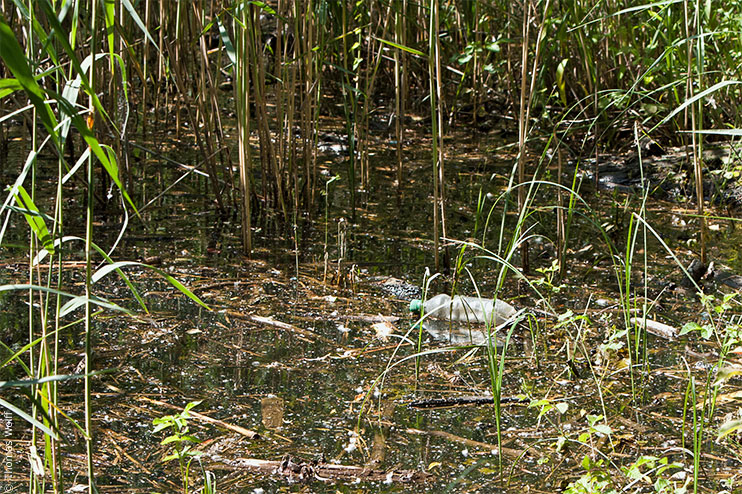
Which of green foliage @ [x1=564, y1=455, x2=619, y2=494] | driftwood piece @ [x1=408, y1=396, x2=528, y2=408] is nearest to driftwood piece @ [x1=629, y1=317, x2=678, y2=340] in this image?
driftwood piece @ [x1=408, y1=396, x2=528, y2=408]

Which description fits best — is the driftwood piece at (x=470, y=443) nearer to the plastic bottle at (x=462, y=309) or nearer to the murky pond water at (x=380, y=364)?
the murky pond water at (x=380, y=364)

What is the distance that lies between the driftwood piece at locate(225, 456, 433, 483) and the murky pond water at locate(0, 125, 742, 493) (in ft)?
0.07

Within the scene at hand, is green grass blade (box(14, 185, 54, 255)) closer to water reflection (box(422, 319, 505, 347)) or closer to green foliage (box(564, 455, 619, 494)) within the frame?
green foliage (box(564, 455, 619, 494))

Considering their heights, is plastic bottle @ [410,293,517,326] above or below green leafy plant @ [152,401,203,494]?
below

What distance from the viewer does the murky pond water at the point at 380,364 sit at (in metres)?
1.71

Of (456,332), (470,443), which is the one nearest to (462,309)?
(456,332)

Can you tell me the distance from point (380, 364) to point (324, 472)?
0.56m

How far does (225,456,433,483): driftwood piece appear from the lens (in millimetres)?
1648

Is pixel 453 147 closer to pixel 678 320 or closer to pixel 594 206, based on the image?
pixel 594 206

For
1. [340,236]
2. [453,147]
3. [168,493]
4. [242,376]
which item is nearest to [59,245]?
[168,493]

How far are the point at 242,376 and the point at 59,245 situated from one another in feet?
3.17

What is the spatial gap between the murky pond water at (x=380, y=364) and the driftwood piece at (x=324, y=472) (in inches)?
0.8

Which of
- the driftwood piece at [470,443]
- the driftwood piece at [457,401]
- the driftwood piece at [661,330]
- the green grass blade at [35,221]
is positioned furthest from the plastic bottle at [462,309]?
the green grass blade at [35,221]

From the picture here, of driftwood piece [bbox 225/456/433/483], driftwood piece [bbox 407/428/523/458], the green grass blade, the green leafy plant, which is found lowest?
driftwood piece [bbox 407/428/523/458]
